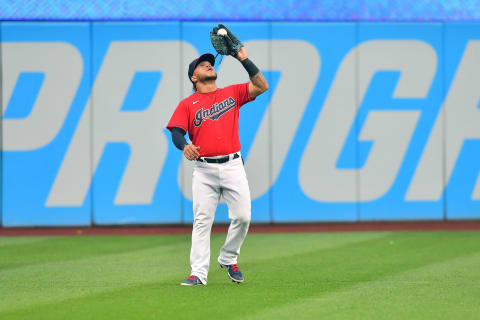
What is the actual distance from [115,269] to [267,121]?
5262 millimetres

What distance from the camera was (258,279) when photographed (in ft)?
26.0

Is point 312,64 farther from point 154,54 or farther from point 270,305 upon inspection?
point 270,305

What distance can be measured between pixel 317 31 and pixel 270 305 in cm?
770

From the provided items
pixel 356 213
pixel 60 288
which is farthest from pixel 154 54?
pixel 60 288

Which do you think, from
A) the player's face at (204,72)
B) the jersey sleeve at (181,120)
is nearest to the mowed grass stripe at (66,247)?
the jersey sleeve at (181,120)

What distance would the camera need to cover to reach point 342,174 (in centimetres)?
1355

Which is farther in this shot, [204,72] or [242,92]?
[242,92]

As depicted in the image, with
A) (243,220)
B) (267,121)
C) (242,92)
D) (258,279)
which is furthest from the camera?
(267,121)

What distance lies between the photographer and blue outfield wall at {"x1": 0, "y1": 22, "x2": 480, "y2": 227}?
13328 mm

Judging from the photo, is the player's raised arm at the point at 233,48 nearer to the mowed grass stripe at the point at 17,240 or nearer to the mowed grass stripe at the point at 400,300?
the mowed grass stripe at the point at 400,300

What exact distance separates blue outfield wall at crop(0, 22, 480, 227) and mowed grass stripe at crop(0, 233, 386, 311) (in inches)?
57.3

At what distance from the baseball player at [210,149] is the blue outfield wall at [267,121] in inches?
225

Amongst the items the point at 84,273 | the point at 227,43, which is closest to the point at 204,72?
the point at 227,43

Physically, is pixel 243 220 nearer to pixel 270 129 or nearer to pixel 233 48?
pixel 233 48
